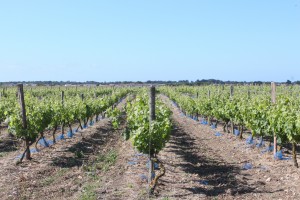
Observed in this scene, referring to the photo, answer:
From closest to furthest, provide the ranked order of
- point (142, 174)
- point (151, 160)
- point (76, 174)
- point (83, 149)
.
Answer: point (151, 160) → point (142, 174) → point (76, 174) → point (83, 149)

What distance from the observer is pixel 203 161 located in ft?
37.4

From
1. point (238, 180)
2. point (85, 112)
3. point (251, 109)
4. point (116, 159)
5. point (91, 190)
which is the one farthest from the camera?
point (85, 112)

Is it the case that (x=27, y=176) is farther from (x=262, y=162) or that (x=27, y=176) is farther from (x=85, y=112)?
(x=85, y=112)

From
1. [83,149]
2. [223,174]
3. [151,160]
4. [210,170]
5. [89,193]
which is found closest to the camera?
[89,193]

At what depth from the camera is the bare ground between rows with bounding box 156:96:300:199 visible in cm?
800

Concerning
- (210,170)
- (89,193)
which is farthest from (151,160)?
(210,170)

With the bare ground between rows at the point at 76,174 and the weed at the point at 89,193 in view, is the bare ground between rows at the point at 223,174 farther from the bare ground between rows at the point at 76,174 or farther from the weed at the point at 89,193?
the weed at the point at 89,193

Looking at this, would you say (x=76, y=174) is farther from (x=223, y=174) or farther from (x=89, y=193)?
(x=223, y=174)

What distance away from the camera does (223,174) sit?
9688 mm

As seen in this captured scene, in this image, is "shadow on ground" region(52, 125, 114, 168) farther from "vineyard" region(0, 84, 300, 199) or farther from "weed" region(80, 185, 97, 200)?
"weed" region(80, 185, 97, 200)

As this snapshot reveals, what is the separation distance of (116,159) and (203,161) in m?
2.75

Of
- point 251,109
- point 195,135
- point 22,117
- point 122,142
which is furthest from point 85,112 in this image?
point 251,109

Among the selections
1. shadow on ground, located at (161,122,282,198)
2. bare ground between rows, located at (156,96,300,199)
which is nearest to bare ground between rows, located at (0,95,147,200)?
bare ground between rows, located at (156,96,300,199)

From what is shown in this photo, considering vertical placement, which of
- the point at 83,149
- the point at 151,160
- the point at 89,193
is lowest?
the point at 83,149
